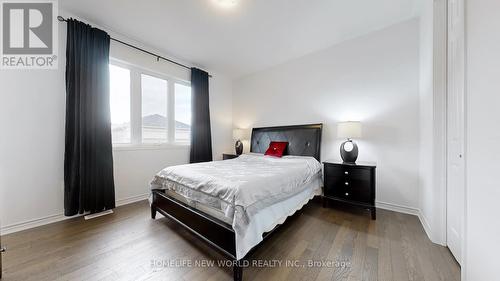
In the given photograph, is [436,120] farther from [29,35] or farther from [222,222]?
[29,35]

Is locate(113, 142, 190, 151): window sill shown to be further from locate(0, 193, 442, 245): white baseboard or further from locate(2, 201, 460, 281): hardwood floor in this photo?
locate(2, 201, 460, 281): hardwood floor

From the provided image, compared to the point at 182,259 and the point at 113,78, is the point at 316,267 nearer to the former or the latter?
the point at 182,259

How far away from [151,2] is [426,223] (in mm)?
4230

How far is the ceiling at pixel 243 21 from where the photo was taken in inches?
83.5

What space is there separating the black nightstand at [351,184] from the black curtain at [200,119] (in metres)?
2.57

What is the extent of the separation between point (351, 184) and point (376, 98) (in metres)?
1.39

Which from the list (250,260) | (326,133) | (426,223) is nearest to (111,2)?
(250,260)

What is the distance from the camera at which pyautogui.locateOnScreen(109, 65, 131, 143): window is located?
272 centimetres

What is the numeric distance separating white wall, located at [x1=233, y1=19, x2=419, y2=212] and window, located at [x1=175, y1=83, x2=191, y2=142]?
7.26ft

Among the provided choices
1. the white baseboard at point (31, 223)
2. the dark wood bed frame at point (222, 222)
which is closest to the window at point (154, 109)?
the dark wood bed frame at point (222, 222)

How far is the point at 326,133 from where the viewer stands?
3064 millimetres

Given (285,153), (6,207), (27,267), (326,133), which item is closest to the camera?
(27,267)

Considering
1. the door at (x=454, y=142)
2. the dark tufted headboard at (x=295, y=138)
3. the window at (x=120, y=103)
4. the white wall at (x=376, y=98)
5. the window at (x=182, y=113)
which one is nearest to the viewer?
the door at (x=454, y=142)

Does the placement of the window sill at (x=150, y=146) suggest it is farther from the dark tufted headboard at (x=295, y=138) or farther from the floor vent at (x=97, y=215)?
the dark tufted headboard at (x=295, y=138)
